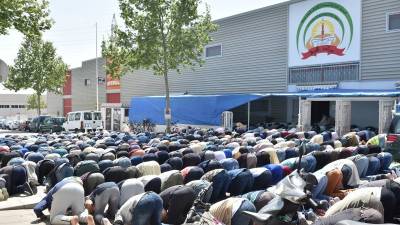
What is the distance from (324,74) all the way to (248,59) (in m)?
6.58

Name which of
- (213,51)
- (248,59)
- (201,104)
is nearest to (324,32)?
(248,59)

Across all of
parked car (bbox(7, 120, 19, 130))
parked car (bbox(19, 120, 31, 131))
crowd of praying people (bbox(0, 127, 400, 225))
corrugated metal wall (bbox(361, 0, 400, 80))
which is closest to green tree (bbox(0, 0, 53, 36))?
crowd of praying people (bbox(0, 127, 400, 225))

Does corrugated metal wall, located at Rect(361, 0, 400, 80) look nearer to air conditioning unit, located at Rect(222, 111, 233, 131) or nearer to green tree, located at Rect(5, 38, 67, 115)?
air conditioning unit, located at Rect(222, 111, 233, 131)

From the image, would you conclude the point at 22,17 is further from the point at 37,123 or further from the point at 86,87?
the point at 86,87

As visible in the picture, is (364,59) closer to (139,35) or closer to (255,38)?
(255,38)

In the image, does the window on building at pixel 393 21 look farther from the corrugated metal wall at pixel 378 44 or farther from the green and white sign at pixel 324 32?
the green and white sign at pixel 324 32

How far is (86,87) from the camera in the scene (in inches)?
2229

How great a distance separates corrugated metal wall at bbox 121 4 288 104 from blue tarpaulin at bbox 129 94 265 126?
389 centimetres

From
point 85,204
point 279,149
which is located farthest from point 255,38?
point 85,204

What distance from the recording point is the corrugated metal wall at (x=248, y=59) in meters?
29.2

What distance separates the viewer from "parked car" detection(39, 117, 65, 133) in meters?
38.6

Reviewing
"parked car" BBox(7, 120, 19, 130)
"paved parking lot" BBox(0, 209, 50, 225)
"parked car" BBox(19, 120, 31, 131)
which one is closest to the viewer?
"paved parking lot" BBox(0, 209, 50, 225)

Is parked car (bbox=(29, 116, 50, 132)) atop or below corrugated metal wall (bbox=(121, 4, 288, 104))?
below

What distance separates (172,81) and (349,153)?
28280 millimetres
